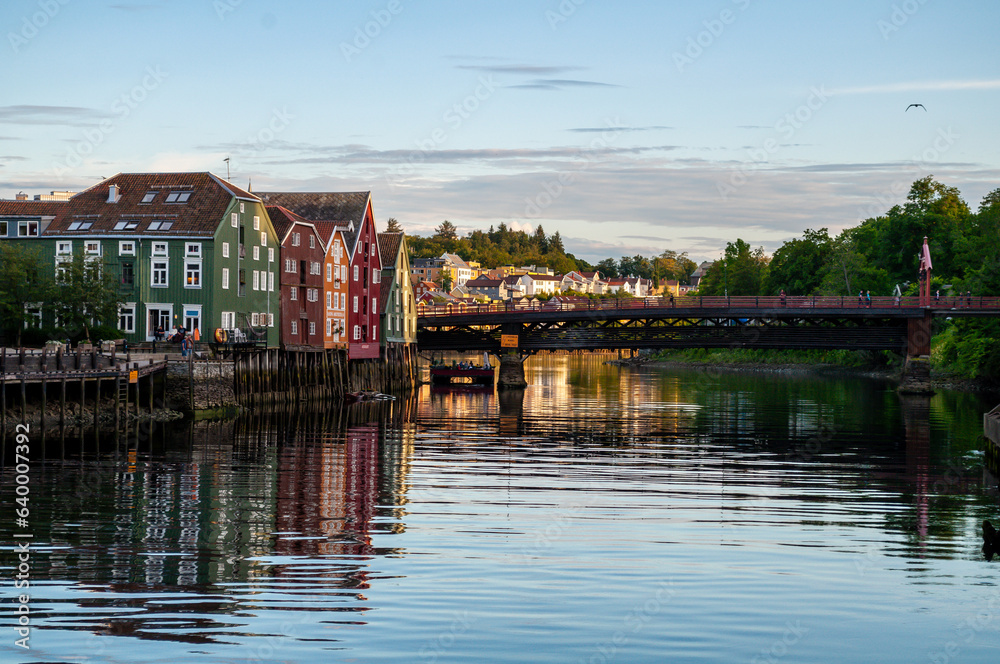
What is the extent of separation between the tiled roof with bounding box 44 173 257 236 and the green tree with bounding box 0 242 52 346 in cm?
539

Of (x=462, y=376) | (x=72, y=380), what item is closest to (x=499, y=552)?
(x=72, y=380)

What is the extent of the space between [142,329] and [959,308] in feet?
213

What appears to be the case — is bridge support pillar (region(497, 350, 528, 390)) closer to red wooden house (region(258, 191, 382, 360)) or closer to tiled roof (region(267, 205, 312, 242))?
red wooden house (region(258, 191, 382, 360))

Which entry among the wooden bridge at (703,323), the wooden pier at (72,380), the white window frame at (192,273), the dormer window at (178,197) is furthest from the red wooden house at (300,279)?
the wooden bridge at (703,323)

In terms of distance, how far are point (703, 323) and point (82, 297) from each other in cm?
5907

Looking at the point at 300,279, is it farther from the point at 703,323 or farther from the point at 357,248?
the point at 703,323

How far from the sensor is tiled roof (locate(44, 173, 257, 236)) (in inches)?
2689

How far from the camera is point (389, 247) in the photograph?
3890 inches

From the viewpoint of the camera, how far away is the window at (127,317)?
6769 cm

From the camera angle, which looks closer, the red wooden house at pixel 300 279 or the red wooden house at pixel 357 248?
the red wooden house at pixel 300 279

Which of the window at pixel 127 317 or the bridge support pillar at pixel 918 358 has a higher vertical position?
the window at pixel 127 317

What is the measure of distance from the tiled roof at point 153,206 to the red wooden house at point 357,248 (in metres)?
17.3

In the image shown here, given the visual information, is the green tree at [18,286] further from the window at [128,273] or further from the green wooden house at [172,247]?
the window at [128,273]

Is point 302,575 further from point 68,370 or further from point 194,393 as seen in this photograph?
point 194,393
